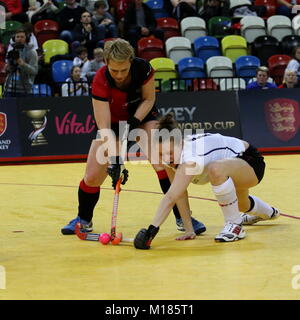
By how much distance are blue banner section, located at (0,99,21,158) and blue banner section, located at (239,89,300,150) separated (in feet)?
11.9

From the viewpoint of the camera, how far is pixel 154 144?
5.84m

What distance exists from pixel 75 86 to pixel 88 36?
190 centimetres

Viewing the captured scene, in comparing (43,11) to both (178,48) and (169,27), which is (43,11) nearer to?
(169,27)

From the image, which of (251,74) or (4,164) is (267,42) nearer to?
(251,74)

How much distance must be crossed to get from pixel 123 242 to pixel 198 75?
342 inches

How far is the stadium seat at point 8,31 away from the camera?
15.0 m

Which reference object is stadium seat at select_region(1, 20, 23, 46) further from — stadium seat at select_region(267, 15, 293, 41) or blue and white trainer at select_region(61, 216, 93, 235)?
blue and white trainer at select_region(61, 216, 93, 235)

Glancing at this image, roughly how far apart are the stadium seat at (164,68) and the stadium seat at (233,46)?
1.46 metres

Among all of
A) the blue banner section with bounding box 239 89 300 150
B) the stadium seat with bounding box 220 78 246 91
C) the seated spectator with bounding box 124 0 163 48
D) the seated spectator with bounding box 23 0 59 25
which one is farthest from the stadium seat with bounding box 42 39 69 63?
the blue banner section with bounding box 239 89 300 150

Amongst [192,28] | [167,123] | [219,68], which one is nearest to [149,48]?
[192,28]

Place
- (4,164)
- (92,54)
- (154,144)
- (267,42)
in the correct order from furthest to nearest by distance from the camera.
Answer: (267,42) → (92,54) → (4,164) → (154,144)

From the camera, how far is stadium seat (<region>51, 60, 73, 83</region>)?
Answer: 45.5 ft
